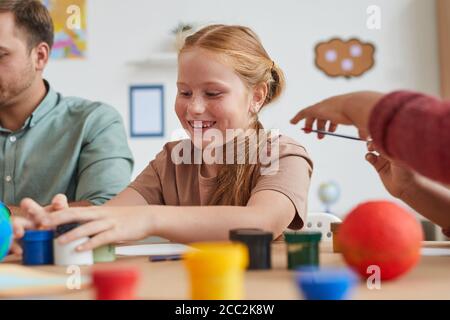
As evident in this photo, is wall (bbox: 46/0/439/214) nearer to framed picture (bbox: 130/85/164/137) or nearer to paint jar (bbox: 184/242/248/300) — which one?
framed picture (bbox: 130/85/164/137)

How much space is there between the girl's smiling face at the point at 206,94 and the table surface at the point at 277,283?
0.51 m

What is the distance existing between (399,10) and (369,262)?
255 cm

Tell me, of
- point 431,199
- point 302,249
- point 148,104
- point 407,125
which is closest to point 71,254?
point 302,249

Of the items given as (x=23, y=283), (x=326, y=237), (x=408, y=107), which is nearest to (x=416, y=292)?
(x=408, y=107)

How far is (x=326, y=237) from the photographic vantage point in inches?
52.6

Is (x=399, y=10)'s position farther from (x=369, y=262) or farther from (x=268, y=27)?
(x=369, y=262)

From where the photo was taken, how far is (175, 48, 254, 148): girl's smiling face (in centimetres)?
120

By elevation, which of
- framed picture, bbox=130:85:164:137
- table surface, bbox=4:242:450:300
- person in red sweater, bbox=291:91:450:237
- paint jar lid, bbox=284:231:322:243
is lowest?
table surface, bbox=4:242:450:300

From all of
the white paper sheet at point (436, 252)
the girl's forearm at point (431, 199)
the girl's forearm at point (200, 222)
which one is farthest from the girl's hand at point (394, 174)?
the girl's forearm at point (200, 222)

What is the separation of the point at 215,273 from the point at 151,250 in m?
0.43

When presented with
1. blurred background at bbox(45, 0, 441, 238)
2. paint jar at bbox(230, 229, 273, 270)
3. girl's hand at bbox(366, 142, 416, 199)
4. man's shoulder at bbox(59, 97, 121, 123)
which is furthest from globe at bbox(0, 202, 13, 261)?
blurred background at bbox(45, 0, 441, 238)

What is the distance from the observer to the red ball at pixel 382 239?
0.57 metres

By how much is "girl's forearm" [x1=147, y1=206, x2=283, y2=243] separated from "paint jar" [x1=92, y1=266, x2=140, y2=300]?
354 mm

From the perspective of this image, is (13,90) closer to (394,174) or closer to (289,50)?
(394,174)
